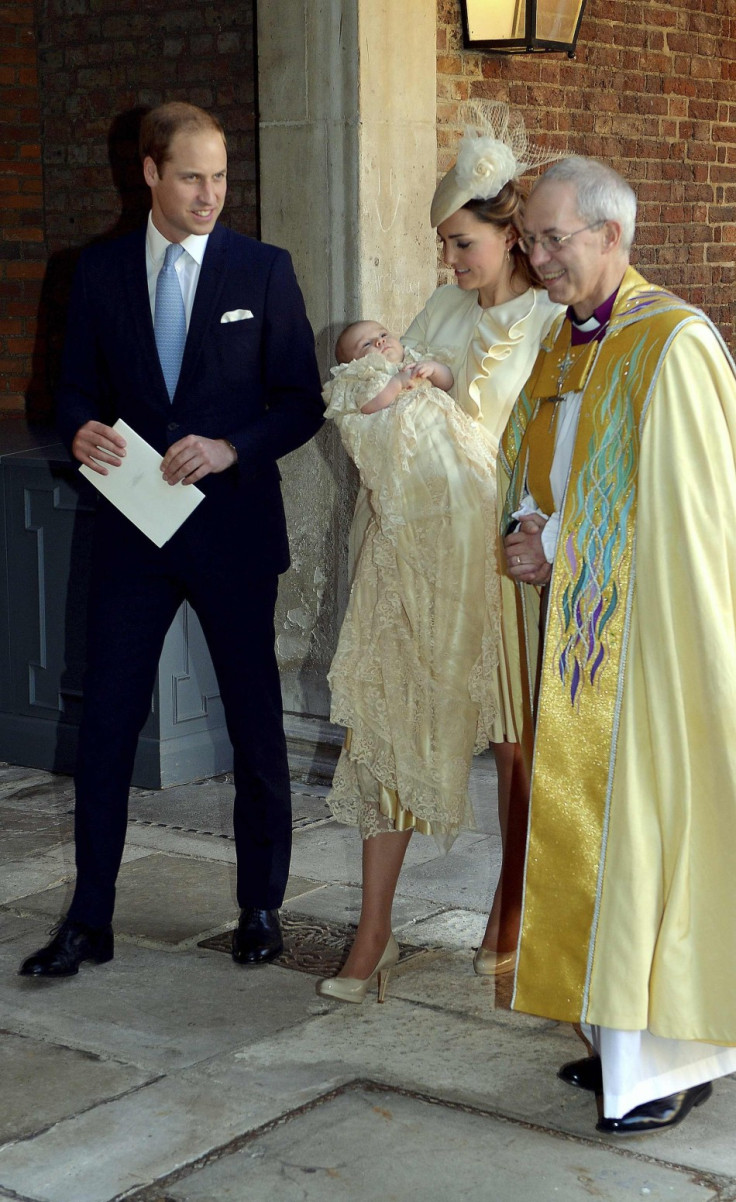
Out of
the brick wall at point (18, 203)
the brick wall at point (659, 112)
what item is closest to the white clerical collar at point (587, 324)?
the brick wall at point (659, 112)

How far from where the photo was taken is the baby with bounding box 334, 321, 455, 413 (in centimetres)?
359

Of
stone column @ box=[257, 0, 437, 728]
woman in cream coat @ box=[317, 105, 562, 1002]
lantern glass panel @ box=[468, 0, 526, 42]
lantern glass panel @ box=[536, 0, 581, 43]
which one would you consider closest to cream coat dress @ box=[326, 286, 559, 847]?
woman in cream coat @ box=[317, 105, 562, 1002]

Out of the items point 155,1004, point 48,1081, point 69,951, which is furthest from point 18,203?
point 48,1081

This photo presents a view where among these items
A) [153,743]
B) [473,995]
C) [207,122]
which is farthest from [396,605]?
[153,743]

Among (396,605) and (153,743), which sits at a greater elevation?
(396,605)

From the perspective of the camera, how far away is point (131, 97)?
656cm

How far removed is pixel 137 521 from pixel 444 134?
2.45 metres

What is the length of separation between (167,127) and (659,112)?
158 inches

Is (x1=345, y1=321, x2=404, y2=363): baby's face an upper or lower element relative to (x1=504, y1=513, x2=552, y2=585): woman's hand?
upper

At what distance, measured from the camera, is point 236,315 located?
12.5 feet

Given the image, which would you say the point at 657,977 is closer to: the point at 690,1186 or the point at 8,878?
the point at 690,1186

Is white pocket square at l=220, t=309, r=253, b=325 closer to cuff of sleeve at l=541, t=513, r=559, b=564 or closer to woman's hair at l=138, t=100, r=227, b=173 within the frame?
woman's hair at l=138, t=100, r=227, b=173

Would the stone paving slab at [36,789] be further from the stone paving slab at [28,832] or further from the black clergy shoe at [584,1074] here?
the black clergy shoe at [584,1074]

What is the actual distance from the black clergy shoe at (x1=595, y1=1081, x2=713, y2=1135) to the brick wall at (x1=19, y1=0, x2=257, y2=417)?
13.2ft
